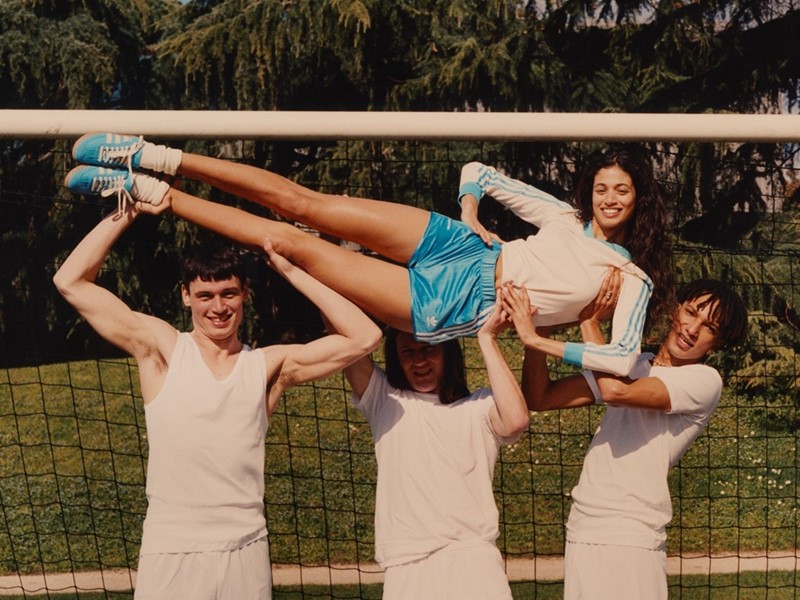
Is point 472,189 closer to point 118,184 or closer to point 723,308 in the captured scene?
point 723,308

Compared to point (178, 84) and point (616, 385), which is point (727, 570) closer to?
point (616, 385)

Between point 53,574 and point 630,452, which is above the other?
point 630,452

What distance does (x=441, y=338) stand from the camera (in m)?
3.62

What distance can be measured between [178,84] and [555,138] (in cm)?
928

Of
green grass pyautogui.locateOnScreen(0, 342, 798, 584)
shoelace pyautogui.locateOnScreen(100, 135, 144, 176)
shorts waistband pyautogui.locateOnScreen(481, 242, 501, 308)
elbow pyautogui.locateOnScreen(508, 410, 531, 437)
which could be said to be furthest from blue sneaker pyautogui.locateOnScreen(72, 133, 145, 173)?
green grass pyautogui.locateOnScreen(0, 342, 798, 584)

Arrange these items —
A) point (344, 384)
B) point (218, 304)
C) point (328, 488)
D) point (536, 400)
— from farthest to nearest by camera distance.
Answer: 1. point (328, 488)
2. point (344, 384)
3. point (536, 400)
4. point (218, 304)

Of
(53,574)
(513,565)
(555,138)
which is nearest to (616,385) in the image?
(555,138)

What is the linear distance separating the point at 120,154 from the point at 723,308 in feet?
7.27

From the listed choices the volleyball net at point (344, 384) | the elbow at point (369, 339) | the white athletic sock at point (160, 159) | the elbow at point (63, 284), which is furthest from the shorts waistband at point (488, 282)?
the elbow at point (63, 284)

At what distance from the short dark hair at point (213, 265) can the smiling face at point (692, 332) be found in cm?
159

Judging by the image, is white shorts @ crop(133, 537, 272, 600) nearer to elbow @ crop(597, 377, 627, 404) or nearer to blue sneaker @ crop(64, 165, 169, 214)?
blue sneaker @ crop(64, 165, 169, 214)

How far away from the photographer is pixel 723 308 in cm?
372

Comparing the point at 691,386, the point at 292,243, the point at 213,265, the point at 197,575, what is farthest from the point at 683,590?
the point at 213,265

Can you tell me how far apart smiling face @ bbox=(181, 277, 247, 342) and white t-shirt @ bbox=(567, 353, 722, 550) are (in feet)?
4.27
